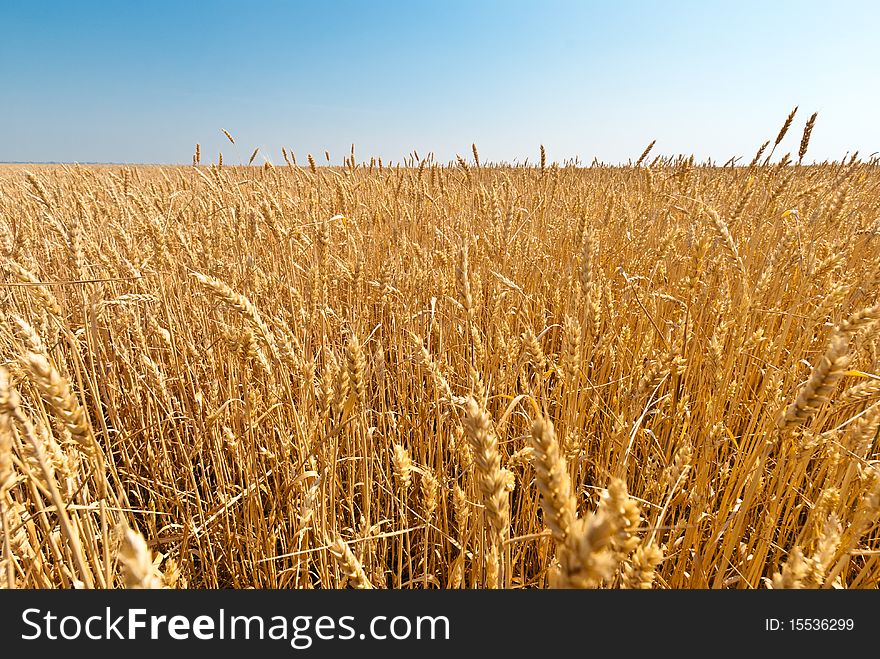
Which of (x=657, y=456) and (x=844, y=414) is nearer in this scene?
(x=657, y=456)

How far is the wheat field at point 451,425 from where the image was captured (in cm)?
62

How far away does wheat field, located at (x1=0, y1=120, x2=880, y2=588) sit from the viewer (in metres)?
0.62

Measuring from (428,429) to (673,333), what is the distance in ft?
3.16

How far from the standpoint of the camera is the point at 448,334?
1.86m

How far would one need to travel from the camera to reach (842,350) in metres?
0.54

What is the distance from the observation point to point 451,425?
1315mm
